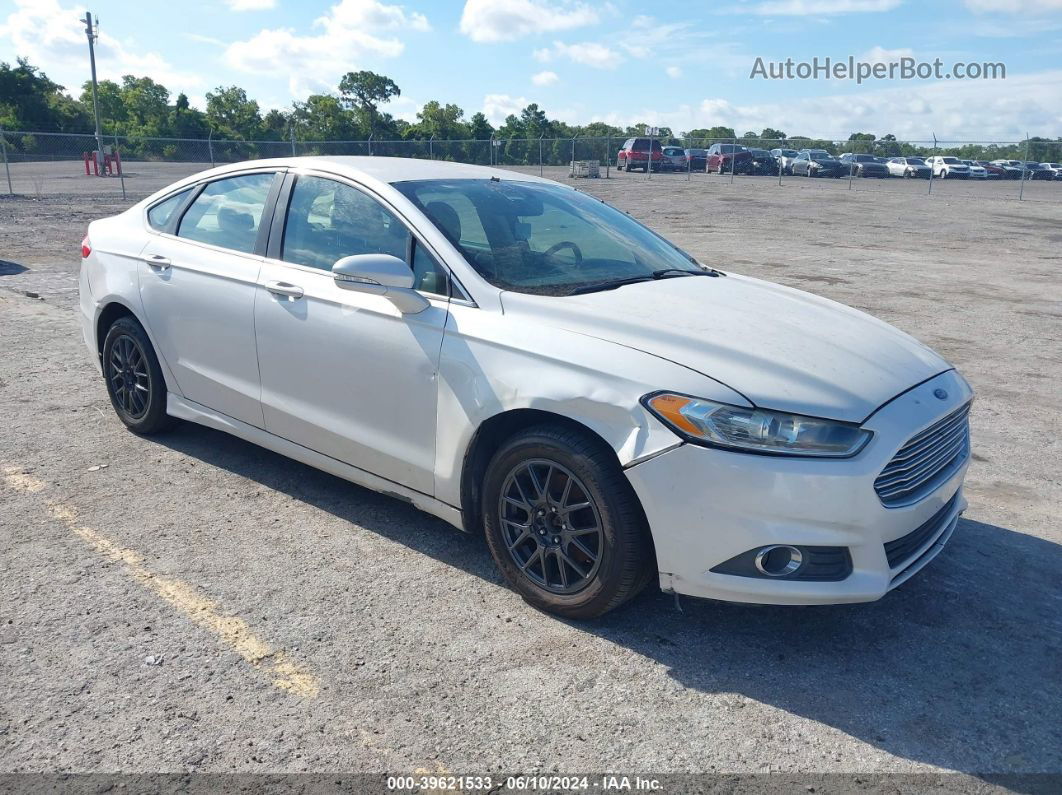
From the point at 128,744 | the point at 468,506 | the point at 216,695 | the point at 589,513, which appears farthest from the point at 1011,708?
the point at 128,744

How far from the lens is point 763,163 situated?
46031 mm

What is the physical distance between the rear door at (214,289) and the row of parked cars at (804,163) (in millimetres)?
41229

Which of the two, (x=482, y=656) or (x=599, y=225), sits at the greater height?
(x=599, y=225)

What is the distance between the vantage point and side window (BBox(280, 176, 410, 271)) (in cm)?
409

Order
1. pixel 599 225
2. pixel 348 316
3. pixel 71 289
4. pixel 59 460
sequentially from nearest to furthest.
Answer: pixel 348 316, pixel 599 225, pixel 59 460, pixel 71 289

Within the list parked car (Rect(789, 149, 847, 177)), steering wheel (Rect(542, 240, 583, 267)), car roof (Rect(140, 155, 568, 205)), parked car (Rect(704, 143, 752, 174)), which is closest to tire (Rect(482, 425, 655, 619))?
steering wheel (Rect(542, 240, 583, 267))

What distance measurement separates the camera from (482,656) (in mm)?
3283

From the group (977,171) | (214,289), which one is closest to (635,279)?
(214,289)

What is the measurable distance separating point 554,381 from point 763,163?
4578cm

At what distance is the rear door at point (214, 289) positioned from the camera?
A: 456 cm

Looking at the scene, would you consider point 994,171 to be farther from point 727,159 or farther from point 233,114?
point 233,114

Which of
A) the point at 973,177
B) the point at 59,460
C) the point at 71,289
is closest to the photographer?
the point at 59,460

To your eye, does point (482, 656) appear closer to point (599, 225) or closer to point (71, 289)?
point (599, 225)

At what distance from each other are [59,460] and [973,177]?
51.0 meters
